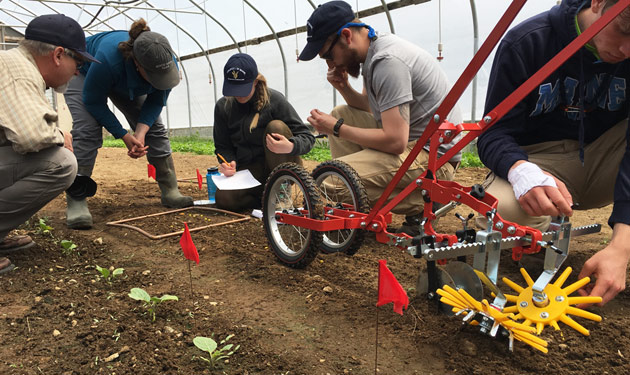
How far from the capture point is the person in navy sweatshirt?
1.62m

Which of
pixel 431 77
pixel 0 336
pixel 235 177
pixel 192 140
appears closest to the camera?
pixel 0 336

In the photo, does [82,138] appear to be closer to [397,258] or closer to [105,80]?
[105,80]

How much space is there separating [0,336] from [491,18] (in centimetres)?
655

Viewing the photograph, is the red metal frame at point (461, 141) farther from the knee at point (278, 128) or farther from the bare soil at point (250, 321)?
A: the knee at point (278, 128)

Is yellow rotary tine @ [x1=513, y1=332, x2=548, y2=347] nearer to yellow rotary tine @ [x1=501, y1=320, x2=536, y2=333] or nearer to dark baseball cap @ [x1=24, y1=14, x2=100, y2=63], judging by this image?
yellow rotary tine @ [x1=501, y1=320, x2=536, y2=333]

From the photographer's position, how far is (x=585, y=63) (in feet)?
6.48

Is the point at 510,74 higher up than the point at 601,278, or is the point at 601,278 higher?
the point at 510,74

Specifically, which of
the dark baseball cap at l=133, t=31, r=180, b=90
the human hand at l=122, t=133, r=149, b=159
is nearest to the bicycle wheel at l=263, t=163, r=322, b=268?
the dark baseball cap at l=133, t=31, r=180, b=90

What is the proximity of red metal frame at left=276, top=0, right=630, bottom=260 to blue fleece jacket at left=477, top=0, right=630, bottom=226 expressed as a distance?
13.9 inches

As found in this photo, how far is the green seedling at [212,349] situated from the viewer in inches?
61.5

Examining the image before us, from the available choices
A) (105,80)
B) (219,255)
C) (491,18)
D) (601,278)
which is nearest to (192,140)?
(491,18)

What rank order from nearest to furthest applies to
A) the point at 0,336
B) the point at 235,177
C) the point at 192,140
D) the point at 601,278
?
the point at 601,278
the point at 0,336
the point at 235,177
the point at 192,140

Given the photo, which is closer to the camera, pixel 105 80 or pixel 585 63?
pixel 585 63

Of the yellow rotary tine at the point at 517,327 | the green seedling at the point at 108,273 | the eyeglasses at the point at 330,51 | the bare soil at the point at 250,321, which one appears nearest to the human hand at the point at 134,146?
the bare soil at the point at 250,321
